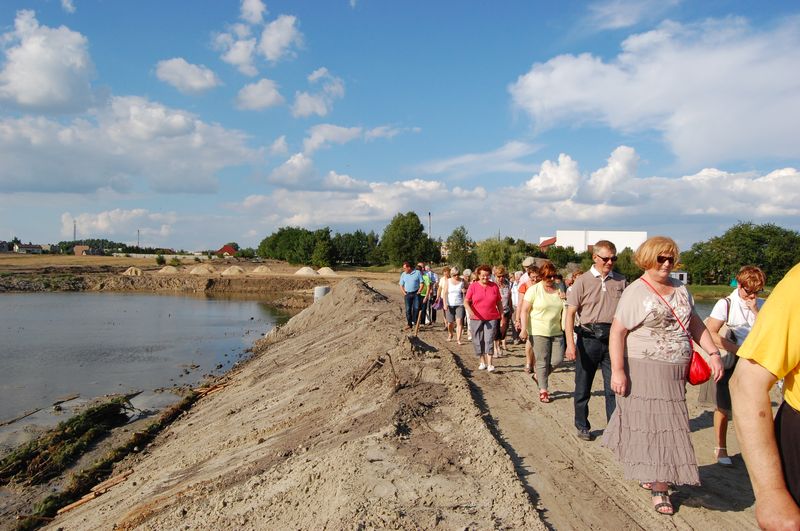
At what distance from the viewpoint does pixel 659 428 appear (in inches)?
172

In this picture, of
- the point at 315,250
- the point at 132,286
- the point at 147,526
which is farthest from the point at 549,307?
the point at 315,250

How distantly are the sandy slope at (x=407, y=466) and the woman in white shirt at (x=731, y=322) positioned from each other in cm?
39

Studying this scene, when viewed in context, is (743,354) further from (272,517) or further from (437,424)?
(437,424)

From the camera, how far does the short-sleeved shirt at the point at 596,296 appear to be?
19.7 feet

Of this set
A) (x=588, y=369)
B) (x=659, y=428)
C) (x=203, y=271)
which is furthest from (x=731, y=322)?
(x=203, y=271)

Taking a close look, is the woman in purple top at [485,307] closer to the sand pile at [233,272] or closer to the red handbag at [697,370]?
the red handbag at [697,370]

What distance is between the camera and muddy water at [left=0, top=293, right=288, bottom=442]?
16438 mm

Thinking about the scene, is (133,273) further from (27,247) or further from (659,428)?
(27,247)

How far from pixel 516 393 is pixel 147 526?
505cm

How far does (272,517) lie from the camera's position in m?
4.97

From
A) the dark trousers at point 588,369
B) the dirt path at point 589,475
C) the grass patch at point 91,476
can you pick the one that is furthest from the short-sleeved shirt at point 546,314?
the grass patch at point 91,476

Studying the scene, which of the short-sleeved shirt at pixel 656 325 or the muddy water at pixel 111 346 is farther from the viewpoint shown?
the muddy water at pixel 111 346

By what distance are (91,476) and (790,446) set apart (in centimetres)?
1031

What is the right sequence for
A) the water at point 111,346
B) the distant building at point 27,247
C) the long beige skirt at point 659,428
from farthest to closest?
1. the distant building at point 27,247
2. the water at point 111,346
3. the long beige skirt at point 659,428
